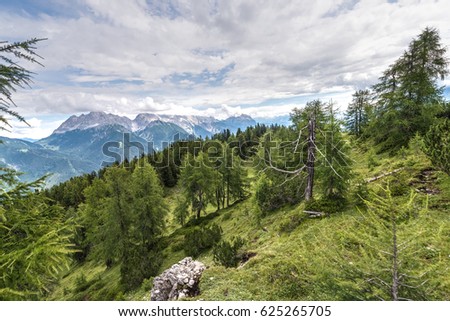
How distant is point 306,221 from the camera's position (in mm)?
14328

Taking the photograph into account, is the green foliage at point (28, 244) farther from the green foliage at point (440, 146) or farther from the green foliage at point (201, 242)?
the green foliage at point (201, 242)

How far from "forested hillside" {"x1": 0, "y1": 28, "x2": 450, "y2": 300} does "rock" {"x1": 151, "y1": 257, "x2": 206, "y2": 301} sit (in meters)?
0.54

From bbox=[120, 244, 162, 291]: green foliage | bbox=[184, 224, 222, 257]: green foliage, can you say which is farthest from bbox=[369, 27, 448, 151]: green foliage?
bbox=[120, 244, 162, 291]: green foliage

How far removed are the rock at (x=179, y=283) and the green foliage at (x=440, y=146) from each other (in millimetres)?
12525

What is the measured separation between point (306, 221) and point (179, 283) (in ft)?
27.9

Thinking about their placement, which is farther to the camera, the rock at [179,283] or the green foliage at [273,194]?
the green foliage at [273,194]

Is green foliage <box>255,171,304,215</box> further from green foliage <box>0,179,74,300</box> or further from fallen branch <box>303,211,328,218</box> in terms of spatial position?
green foliage <box>0,179,74,300</box>

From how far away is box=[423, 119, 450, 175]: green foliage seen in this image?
9.85 metres

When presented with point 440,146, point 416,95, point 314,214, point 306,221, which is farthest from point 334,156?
point 416,95

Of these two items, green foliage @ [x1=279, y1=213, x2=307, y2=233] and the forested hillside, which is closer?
the forested hillside

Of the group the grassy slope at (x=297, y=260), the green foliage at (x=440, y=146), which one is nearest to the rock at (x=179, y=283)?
the grassy slope at (x=297, y=260)

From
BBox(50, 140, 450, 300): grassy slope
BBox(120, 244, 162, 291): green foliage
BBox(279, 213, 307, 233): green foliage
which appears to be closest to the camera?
BBox(50, 140, 450, 300): grassy slope

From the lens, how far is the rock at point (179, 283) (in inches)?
407
